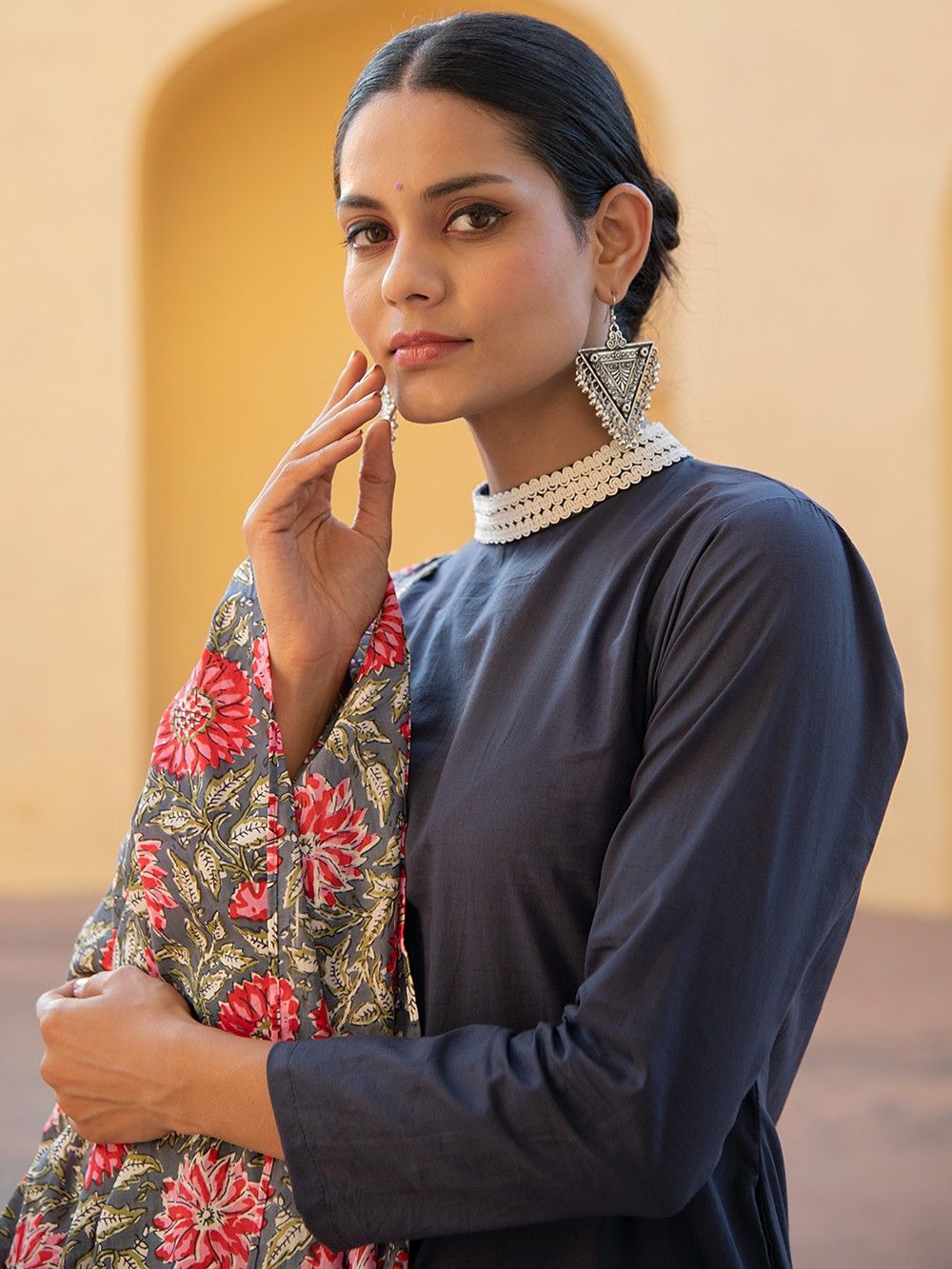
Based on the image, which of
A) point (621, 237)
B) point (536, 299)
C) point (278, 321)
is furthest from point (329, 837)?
point (278, 321)

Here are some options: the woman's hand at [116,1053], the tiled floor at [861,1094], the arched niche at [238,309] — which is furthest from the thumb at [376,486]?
the arched niche at [238,309]

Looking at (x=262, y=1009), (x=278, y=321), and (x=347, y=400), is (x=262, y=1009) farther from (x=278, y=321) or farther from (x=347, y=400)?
(x=278, y=321)

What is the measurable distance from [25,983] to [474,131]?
13.2 feet

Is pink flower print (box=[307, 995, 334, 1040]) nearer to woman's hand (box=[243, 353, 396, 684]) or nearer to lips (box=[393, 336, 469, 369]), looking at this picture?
woman's hand (box=[243, 353, 396, 684])

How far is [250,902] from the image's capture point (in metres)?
1.22

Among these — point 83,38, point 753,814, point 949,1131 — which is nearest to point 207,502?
point 83,38

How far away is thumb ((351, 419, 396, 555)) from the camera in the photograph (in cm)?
138

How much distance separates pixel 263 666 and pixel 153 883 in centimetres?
20

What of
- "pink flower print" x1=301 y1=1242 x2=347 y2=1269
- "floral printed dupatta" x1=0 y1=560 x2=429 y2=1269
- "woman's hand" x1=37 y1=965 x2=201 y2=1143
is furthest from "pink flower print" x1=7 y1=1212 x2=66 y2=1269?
"pink flower print" x1=301 y1=1242 x2=347 y2=1269

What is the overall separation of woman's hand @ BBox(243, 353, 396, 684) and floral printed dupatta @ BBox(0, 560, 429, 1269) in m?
0.03

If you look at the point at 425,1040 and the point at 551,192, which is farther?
the point at 551,192

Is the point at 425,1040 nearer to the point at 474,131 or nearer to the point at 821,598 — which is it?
the point at 821,598

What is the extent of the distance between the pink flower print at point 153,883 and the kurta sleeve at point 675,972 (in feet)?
0.62

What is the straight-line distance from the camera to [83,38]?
5438 mm
